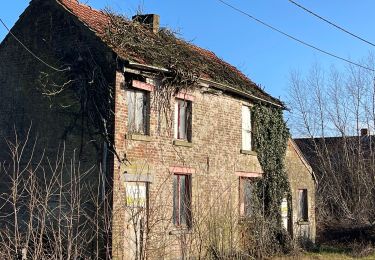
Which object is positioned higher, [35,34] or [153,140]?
[35,34]

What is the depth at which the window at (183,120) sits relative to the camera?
16.4 meters

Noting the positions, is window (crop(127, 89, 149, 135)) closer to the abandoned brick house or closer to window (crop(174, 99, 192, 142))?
the abandoned brick house

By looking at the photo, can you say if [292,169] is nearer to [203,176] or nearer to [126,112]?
[203,176]

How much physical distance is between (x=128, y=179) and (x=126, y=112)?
1821 millimetres

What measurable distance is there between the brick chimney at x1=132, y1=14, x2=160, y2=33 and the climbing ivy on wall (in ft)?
15.9

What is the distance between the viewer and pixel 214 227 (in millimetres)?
13523

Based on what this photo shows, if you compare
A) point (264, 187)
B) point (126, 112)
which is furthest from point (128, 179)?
point (264, 187)

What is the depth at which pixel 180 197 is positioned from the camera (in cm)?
1603

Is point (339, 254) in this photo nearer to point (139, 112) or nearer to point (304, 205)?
point (304, 205)

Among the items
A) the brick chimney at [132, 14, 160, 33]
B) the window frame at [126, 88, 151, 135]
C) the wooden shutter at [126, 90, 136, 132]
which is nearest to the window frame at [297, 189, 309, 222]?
the brick chimney at [132, 14, 160, 33]

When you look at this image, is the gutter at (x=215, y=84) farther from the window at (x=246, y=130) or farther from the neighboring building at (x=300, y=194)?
the neighboring building at (x=300, y=194)

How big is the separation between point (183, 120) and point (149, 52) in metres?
2.46

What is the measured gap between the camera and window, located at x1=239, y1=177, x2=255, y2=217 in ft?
61.4

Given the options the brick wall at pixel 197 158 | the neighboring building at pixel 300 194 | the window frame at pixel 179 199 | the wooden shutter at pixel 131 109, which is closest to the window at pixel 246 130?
the brick wall at pixel 197 158
